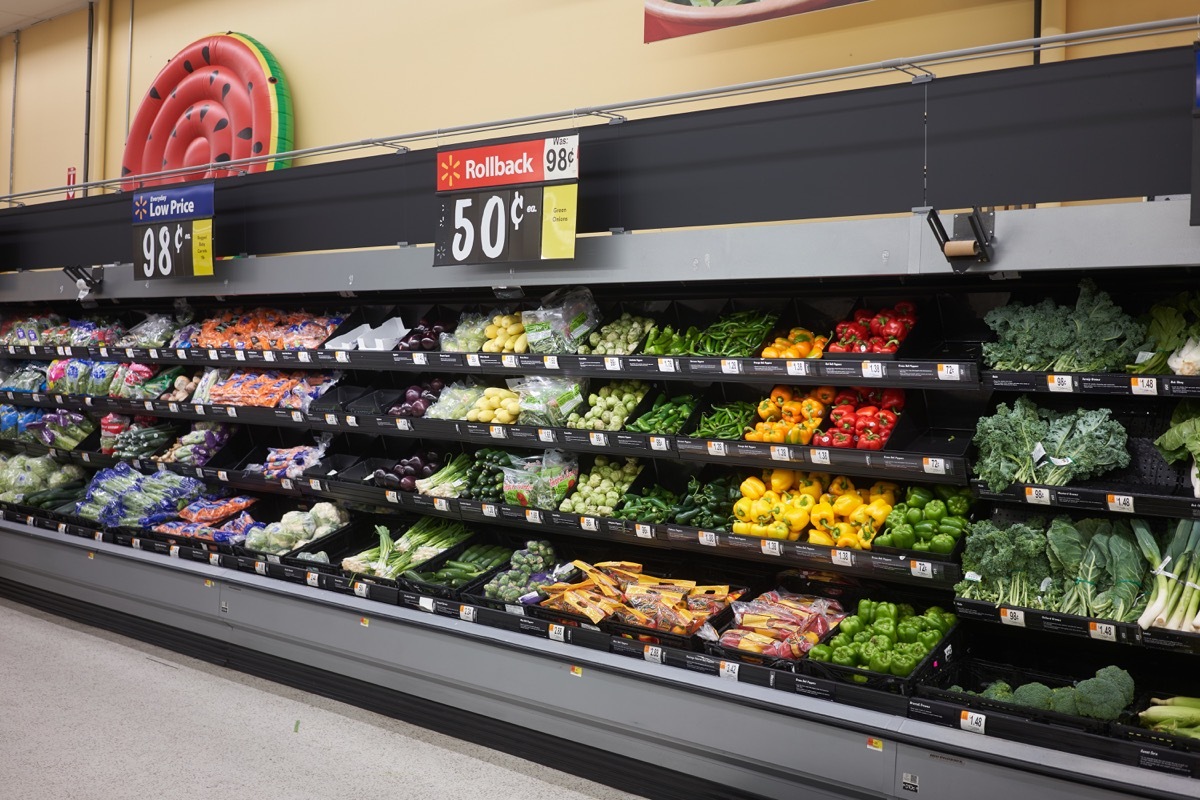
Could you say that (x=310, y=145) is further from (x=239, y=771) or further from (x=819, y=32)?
(x=239, y=771)

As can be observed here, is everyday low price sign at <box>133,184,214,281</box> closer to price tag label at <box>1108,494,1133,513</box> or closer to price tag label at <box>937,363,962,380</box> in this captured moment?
price tag label at <box>937,363,962,380</box>

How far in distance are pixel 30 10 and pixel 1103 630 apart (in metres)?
10.3

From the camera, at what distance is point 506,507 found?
453 cm

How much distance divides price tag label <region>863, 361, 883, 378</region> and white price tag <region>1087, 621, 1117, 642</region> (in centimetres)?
104

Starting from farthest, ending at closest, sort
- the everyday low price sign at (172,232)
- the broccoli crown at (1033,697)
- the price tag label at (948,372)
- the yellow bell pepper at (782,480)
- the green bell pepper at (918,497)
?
the everyday low price sign at (172,232) → the yellow bell pepper at (782,480) → the green bell pepper at (918,497) → the price tag label at (948,372) → the broccoli crown at (1033,697)

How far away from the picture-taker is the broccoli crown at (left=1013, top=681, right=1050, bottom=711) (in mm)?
3098

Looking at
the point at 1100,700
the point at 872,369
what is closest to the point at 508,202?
the point at 872,369

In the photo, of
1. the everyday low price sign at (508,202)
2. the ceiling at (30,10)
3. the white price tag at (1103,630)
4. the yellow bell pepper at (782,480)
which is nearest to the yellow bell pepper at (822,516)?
the yellow bell pepper at (782,480)

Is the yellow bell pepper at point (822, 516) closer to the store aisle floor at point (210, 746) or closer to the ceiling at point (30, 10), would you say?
the store aisle floor at point (210, 746)

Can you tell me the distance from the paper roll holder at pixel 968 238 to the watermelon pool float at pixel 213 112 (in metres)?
5.01

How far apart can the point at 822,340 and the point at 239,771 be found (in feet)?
9.61

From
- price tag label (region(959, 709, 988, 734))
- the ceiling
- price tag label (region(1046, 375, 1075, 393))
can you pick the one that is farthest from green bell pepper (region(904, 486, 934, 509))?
the ceiling

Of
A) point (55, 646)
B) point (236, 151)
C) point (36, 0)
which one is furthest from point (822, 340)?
point (36, 0)

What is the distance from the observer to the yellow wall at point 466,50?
4465 mm
